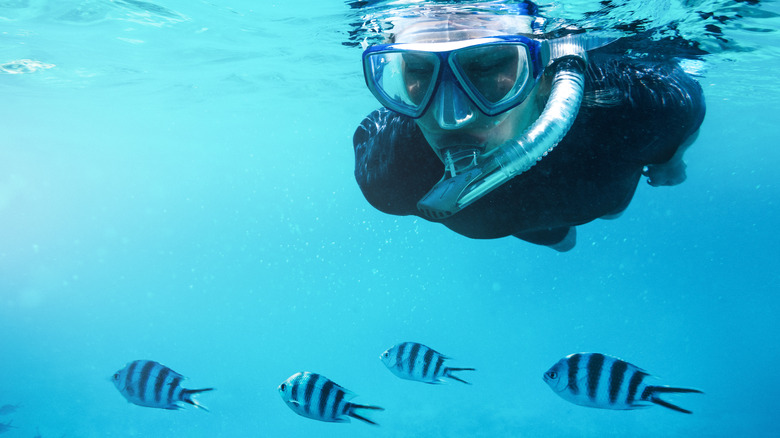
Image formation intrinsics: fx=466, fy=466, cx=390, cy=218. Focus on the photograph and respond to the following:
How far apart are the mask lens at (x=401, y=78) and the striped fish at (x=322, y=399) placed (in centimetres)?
282

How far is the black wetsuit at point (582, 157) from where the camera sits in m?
3.92

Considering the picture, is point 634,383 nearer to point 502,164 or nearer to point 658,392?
point 658,392

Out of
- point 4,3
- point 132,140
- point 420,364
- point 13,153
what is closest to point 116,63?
point 4,3

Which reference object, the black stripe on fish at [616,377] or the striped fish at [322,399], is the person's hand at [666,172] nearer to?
the black stripe on fish at [616,377]

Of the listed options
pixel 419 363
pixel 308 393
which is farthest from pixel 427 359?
pixel 308 393

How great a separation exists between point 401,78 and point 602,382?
3.10 meters

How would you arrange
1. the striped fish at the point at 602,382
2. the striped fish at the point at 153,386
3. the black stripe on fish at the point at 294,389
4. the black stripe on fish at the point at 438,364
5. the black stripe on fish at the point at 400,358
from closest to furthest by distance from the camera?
the striped fish at the point at 602,382 < the black stripe on fish at the point at 294,389 < the striped fish at the point at 153,386 < the black stripe on fish at the point at 438,364 < the black stripe on fish at the point at 400,358

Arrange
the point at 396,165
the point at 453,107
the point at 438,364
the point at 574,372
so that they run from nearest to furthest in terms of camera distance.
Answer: the point at 453,107, the point at 574,372, the point at 396,165, the point at 438,364

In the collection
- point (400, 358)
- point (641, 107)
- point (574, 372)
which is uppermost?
point (641, 107)

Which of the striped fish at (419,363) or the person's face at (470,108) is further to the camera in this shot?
the striped fish at (419,363)

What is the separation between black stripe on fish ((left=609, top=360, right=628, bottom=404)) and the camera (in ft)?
12.9

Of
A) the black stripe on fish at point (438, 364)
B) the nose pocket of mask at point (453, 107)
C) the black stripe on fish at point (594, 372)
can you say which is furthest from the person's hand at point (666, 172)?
the black stripe on fish at point (438, 364)

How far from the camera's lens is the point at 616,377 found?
3953 mm

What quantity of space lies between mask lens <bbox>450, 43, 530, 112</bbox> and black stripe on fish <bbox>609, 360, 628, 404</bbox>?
243 cm
